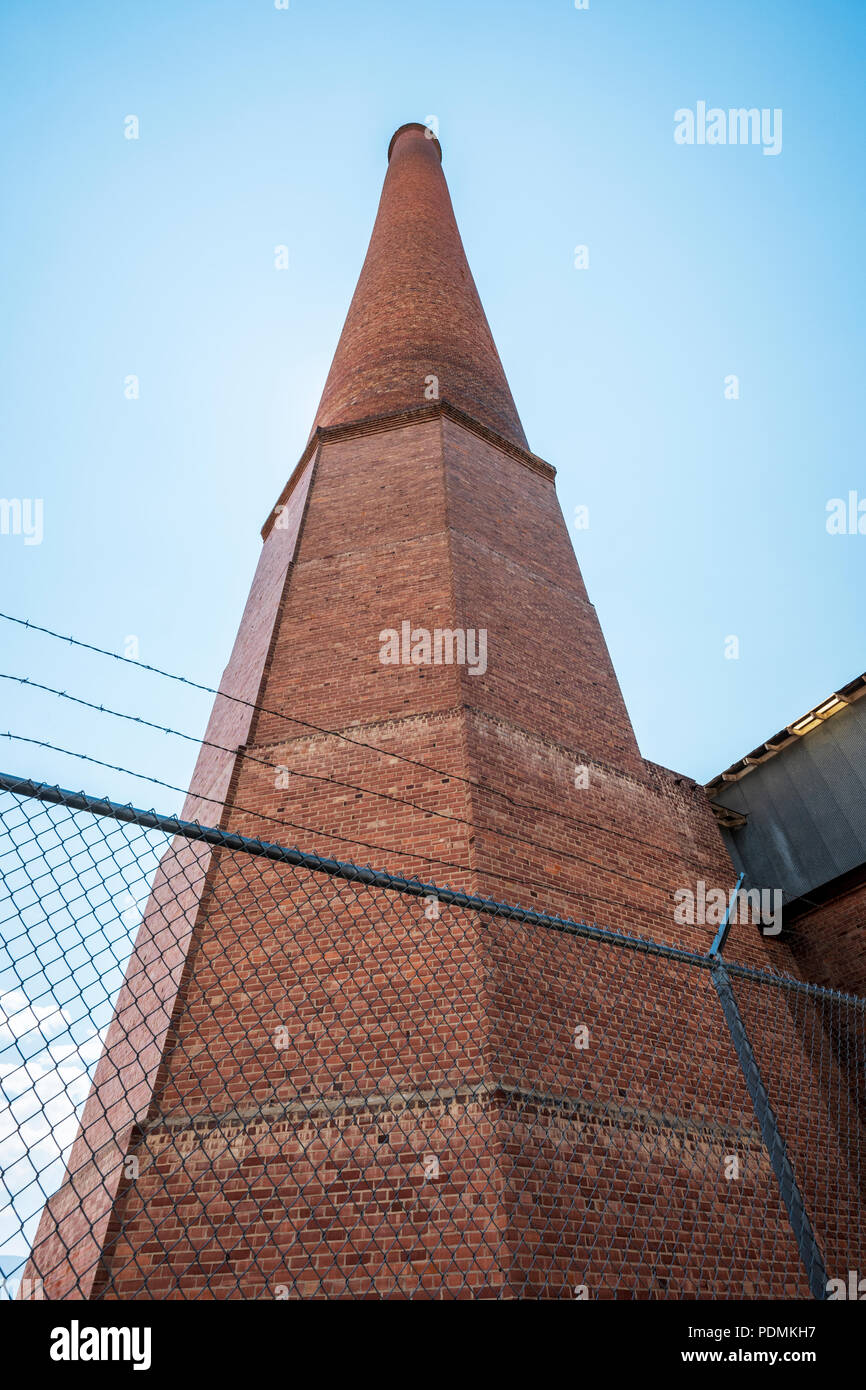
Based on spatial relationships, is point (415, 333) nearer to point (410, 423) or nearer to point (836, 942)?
point (410, 423)

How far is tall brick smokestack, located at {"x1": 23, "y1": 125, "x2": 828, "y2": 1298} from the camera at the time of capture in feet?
14.1

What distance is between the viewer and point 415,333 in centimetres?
1347

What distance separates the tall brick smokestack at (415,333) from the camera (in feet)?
40.0

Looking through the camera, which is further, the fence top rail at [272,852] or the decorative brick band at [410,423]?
the decorative brick band at [410,423]

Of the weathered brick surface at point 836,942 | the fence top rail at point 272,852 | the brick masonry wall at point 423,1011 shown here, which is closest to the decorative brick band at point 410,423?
the brick masonry wall at point 423,1011

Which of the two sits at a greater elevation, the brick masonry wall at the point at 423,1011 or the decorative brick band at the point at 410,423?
the decorative brick band at the point at 410,423

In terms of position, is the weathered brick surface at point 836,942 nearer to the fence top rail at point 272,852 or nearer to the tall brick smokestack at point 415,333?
the fence top rail at point 272,852

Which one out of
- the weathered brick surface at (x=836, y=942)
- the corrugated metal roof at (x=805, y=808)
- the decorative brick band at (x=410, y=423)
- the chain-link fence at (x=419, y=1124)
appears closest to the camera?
the chain-link fence at (x=419, y=1124)

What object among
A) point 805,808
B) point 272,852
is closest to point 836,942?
point 805,808

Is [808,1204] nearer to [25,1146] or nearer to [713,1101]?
[713,1101]

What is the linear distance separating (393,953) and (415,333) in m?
11.1

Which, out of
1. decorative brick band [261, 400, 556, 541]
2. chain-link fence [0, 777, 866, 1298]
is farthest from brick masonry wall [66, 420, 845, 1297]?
decorative brick band [261, 400, 556, 541]

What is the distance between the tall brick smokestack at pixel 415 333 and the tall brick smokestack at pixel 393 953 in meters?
2.17

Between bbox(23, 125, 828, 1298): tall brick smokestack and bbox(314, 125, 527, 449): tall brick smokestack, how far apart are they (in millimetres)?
2175
